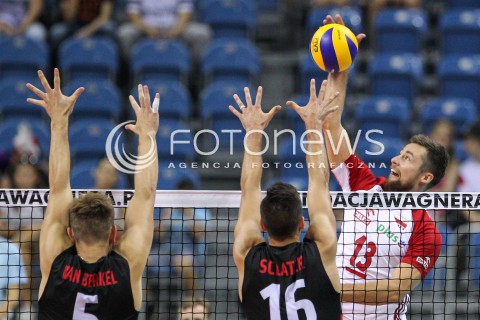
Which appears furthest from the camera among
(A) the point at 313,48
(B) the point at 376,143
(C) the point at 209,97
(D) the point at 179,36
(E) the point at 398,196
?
(D) the point at 179,36

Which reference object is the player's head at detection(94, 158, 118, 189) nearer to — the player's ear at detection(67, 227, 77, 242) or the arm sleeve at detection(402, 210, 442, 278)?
the arm sleeve at detection(402, 210, 442, 278)

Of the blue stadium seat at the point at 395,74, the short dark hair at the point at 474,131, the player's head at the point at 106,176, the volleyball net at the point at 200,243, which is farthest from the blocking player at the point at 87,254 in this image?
the blue stadium seat at the point at 395,74

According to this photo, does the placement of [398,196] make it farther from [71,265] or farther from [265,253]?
[71,265]

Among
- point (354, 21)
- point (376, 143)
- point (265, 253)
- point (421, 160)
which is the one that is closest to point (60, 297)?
point (265, 253)

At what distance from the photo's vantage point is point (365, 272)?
741 cm

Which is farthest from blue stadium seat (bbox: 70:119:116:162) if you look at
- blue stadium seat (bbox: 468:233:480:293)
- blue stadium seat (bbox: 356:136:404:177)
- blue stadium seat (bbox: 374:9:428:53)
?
blue stadium seat (bbox: 468:233:480:293)

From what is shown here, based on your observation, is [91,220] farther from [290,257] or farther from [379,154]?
[379,154]

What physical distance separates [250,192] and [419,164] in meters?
1.84

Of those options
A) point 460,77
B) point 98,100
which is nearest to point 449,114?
point 460,77

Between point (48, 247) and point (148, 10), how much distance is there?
9.51 meters

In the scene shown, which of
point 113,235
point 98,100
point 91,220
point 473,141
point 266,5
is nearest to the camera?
point 91,220

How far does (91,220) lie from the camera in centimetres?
595

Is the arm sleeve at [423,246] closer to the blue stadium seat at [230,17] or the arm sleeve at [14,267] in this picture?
the arm sleeve at [14,267]

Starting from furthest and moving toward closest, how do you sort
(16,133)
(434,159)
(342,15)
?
(342,15) → (16,133) → (434,159)
